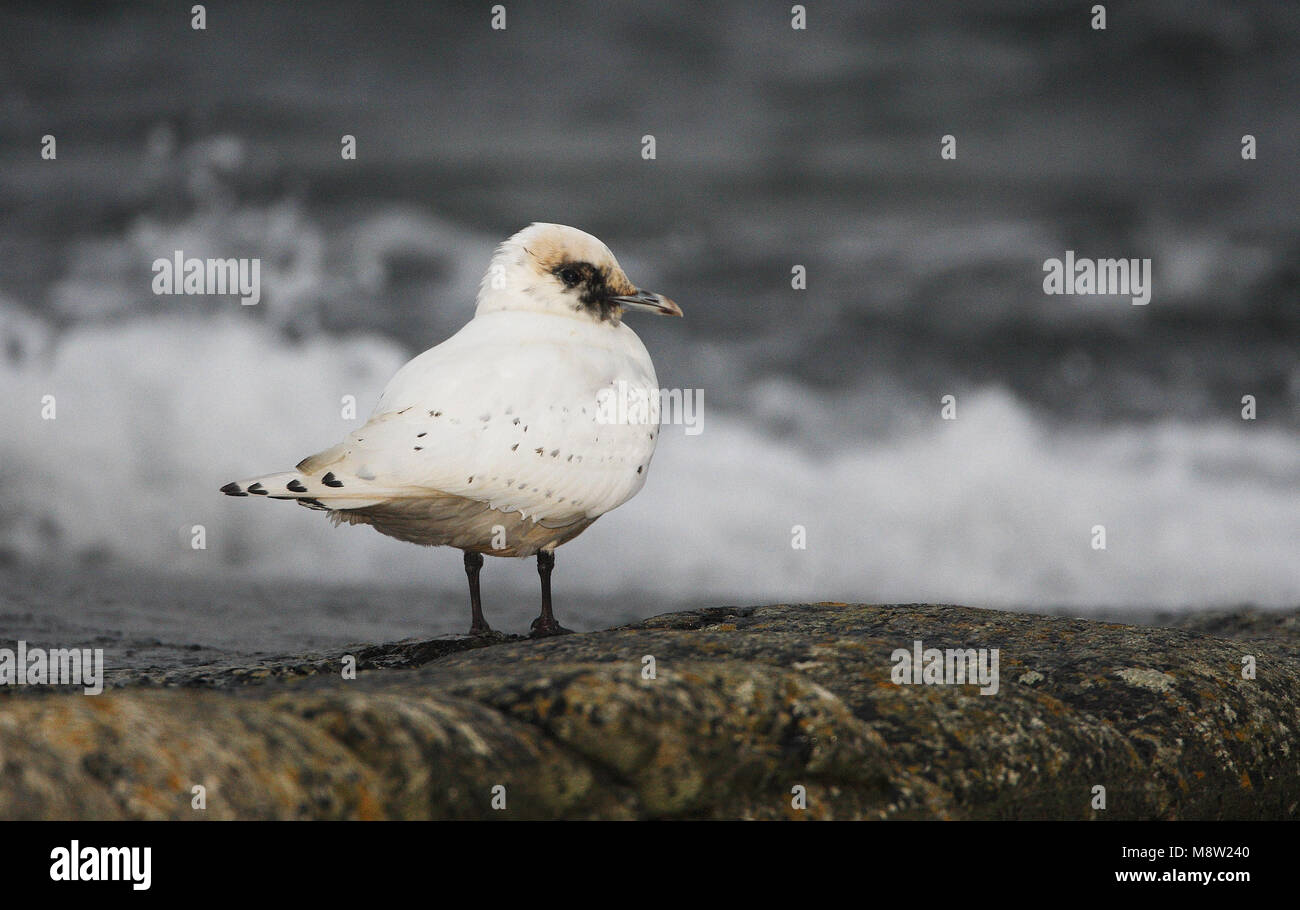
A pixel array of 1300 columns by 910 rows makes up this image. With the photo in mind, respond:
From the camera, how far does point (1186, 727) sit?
589 cm

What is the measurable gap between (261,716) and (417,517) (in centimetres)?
406

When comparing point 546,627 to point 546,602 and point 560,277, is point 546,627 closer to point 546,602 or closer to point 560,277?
point 546,602

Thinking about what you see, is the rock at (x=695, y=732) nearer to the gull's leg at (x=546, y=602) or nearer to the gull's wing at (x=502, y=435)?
the gull's leg at (x=546, y=602)

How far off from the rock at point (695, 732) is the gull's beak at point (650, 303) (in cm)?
270

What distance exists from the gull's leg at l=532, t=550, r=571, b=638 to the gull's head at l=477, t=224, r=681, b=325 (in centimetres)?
190

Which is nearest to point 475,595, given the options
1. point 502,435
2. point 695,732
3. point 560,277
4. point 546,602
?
point 546,602

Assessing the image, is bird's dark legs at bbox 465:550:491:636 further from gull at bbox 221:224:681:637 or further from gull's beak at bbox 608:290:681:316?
gull's beak at bbox 608:290:681:316

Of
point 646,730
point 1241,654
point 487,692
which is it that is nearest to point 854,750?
point 646,730

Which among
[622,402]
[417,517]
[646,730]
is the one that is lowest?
[646,730]

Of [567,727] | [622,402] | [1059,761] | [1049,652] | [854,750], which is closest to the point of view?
[567,727]

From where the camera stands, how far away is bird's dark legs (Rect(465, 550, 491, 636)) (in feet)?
27.3

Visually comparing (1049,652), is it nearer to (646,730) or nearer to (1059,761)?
(1059,761)

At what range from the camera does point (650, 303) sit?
9.08 m

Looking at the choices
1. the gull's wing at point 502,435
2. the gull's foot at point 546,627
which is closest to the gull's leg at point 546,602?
the gull's foot at point 546,627
